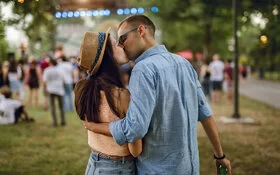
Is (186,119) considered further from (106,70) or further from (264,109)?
(264,109)

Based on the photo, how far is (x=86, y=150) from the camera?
7.52 metres

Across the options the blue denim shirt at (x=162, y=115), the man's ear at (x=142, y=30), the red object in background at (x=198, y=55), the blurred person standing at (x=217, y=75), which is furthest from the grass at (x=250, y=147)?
the red object in background at (x=198, y=55)

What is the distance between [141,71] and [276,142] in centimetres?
690

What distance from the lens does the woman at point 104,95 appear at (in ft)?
7.24

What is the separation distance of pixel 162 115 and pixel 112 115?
12.2 inches

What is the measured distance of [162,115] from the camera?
7.04 ft

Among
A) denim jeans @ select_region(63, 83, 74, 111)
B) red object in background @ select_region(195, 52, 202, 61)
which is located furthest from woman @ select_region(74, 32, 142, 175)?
red object in background @ select_region(195, 52, 202, 61)

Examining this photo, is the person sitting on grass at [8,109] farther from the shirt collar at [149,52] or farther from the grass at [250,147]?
the shirt collar at [149,52]

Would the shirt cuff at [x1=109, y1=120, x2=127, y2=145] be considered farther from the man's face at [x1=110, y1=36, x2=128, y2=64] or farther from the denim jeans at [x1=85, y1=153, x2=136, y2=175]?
the man's face at [x1=110, y1=36, x2=128, y2=64]

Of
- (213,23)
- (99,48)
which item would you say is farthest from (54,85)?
(213,23)

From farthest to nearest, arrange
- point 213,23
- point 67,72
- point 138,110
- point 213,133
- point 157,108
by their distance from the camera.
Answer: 1. point 213,23
2. point 67,72
3. point 213,133
4. point 157,108
5. point 138,110

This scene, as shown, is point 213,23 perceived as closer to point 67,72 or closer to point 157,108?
point 67,72

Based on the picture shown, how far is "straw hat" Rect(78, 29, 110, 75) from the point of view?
224 cm

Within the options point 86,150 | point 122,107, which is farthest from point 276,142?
point 122,107
